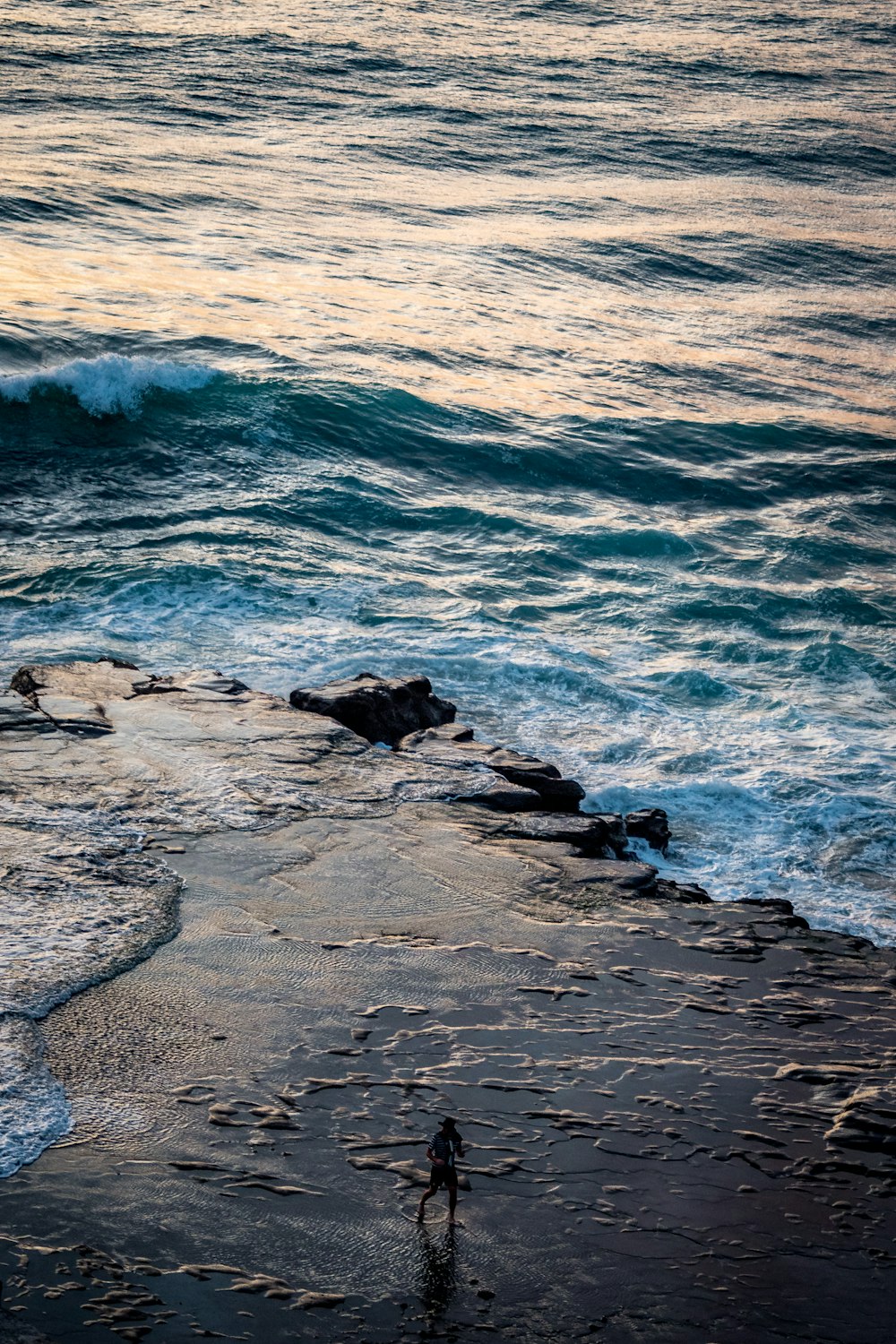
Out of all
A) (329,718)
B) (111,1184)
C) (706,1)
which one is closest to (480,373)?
(329,718)

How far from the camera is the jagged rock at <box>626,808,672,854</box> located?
11.7 metres

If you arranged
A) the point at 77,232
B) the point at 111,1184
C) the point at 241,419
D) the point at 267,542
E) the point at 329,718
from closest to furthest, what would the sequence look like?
1. the point at 111,1184
2. the point at 329,718
3. the point at 267,542
4. the point at 241,419
5. the point at 77,232

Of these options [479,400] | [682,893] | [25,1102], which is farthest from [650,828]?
[479,400]

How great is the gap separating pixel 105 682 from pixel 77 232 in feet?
52.3

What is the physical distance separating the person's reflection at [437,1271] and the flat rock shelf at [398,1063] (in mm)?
22

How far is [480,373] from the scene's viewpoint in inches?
931

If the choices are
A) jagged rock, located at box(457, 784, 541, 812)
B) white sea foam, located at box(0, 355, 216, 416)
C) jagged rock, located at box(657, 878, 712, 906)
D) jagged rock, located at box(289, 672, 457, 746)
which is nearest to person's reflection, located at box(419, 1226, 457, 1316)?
jagged rock, located at box(657, 878, 712, 906)

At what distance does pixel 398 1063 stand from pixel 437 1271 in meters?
1.66

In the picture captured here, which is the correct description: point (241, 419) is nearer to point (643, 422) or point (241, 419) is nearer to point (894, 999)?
point (643, 422)

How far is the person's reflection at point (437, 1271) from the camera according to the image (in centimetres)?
609

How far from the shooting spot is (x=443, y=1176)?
6.52m

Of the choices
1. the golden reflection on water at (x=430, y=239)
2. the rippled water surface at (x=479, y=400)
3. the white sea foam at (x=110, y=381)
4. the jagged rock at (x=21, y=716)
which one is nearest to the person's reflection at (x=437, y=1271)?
the rippled water surface at (x=479, y=400)

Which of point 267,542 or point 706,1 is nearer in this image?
point 267,542

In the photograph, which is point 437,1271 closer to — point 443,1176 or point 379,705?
point 443,1176
